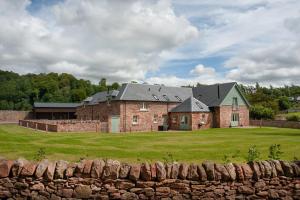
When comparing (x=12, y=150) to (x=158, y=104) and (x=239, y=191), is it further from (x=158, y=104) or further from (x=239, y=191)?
(x=158, y=104)

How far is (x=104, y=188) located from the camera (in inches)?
299

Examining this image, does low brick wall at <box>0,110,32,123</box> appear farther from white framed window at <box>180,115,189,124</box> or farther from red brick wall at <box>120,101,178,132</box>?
white framed window at <box>180,115,189,124</box>

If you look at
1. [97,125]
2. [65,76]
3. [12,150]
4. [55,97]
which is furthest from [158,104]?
[65,76]

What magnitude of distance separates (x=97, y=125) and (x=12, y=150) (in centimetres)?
2239

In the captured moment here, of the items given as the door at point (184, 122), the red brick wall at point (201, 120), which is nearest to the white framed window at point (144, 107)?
the door at point (184, 122)

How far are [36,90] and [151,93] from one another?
Result: 73073 mm

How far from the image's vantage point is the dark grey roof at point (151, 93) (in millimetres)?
48250

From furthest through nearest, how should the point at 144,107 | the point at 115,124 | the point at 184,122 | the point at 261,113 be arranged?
1. the point at 261,113
2. the point at 144,107
3. the point at 184,122
4. the point at 115,124

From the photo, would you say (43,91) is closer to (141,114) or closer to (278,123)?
(141,114)

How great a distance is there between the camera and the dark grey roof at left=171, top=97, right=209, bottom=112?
47938 mm

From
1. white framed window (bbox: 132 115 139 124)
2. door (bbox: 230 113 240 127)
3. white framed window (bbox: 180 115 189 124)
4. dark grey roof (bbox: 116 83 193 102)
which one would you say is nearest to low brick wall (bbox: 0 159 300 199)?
dark grey roof (bbox: 116 83 193 102)

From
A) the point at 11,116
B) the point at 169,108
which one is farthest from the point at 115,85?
the point at 169,108

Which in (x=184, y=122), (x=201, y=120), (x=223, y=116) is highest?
(x=223, y=116)

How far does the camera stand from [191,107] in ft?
157
